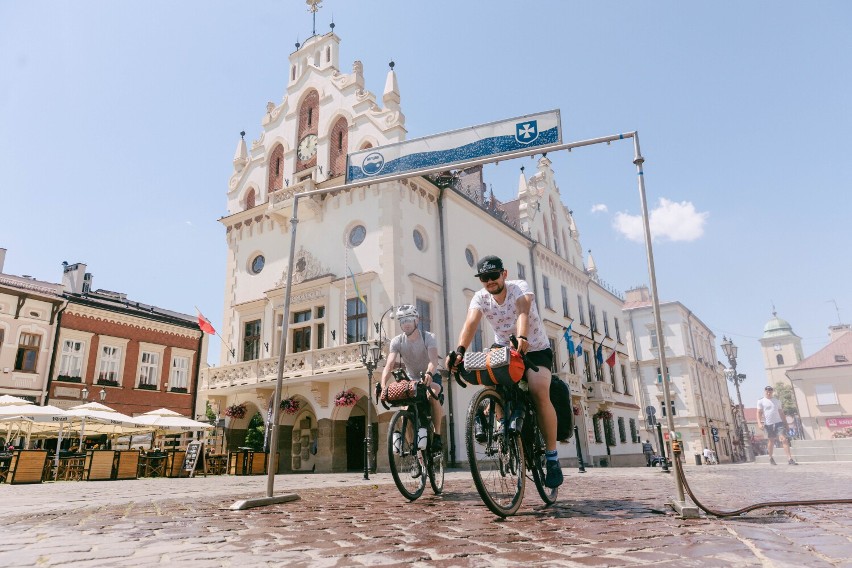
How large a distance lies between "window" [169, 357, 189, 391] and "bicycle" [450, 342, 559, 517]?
29.8 meters

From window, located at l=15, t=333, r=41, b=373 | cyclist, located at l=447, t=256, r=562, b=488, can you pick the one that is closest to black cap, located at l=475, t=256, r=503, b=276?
cyclist, located at l=447, t=256, r=562, b=488

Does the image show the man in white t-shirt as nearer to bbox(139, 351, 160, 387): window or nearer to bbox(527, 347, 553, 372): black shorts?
bbox(527, 347, 553, 372): black shorts

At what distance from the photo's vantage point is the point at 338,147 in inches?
882

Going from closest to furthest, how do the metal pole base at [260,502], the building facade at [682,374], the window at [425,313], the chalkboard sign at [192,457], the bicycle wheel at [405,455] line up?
the metal pole base at [260,502] → the bicycle wheel at [405,455] → the chalkboard sign at [192,457] → the window at [425,313] → the building facade at [682,374]

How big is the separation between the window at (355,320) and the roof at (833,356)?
54617 mm

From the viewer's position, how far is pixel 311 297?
811 inches

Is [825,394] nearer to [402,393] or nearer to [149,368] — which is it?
[149,368]

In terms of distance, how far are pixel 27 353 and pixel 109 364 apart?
12.0 ft

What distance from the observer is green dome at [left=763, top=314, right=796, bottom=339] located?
100375mm

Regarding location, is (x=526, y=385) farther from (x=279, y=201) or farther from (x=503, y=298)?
(x=279, y=201)

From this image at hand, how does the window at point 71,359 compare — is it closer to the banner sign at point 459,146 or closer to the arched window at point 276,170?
the arched window at point 276,170

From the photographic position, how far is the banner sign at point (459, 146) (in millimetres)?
6810

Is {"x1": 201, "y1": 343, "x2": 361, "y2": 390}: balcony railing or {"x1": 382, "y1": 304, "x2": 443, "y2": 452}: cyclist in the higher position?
{"x1": 201, "y1": 343, "x2": 361, "y2": 390}: balcony railing

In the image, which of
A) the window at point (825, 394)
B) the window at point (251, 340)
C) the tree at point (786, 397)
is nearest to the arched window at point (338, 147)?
the window at point (251, 340)
